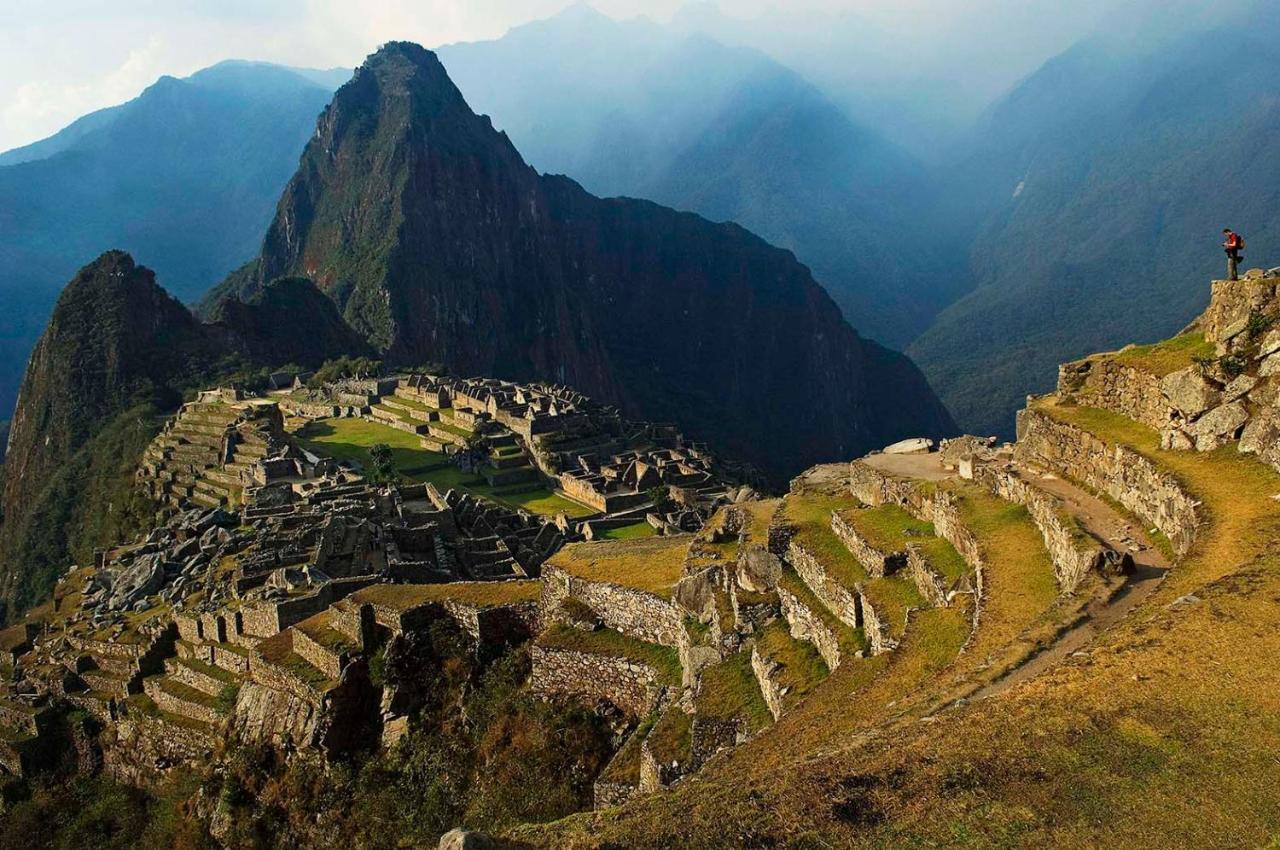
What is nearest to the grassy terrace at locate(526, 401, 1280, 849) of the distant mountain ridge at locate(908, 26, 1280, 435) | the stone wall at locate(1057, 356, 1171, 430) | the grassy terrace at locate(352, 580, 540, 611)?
the stone wall at locate(1057, 356, 1171, 430)

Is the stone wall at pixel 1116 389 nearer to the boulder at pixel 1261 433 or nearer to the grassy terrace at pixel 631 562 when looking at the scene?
the boulder at pixel 1261 433

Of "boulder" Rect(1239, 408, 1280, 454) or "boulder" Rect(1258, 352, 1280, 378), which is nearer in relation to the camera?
"boulder" Rect(1239, 408, 1280, 454)

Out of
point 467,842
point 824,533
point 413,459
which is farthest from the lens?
point 413,459

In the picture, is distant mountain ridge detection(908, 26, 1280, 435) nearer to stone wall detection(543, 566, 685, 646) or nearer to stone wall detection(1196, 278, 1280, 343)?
stone wall detection(1196, 278, 1280, 343)

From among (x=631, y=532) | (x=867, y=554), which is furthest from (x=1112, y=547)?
(x=631, y=532)

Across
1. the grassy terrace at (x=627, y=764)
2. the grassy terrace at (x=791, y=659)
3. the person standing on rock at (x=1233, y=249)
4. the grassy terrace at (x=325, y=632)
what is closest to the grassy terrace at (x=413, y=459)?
the grassy terrace at (x=325, y=632)

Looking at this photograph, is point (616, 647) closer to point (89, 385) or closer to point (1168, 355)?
point (1168, 355)

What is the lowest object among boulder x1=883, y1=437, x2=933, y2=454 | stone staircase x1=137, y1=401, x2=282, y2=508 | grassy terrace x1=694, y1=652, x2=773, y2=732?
grassy terrace x1=694, y1=652, x2=773, y2=732
